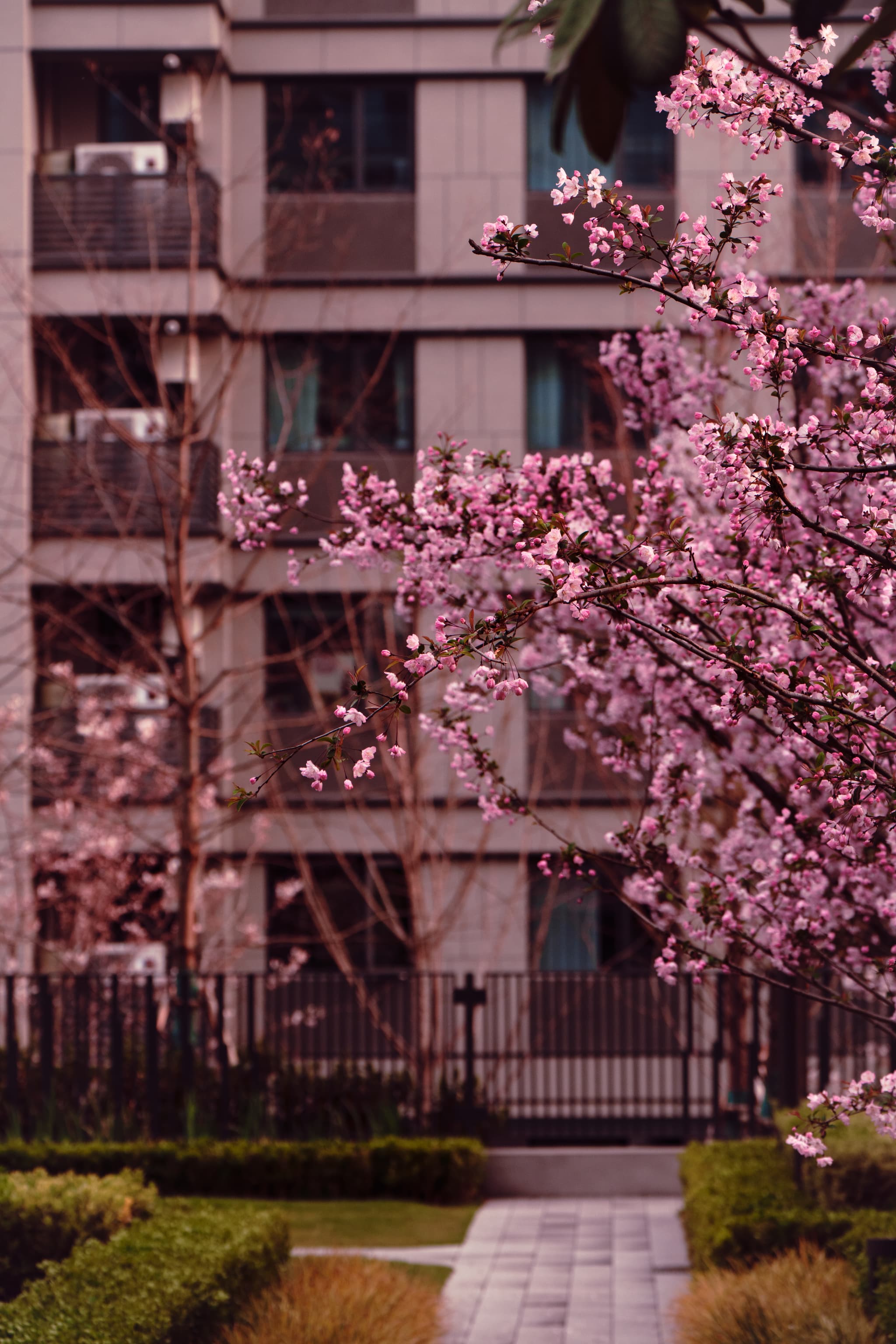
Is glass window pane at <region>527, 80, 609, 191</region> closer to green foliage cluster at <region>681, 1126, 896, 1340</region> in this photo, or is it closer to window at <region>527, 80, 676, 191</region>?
window at <region>527, 80, 676, 191</region>

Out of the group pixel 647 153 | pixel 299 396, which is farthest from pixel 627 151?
pixel 299 396

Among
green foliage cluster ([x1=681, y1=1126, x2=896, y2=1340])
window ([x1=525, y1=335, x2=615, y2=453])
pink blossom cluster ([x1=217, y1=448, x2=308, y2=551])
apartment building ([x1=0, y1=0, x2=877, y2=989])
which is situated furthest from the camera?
window ([x1=525, y1=335, x2=615, y2=453])

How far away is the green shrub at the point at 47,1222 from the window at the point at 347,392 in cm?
1343

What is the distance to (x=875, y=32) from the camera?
2.42 metres

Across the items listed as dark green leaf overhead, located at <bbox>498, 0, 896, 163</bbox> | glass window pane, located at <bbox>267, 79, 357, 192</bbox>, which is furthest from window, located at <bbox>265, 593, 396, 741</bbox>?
dark green leaf overhead, located at <bbox>498, 0, 896, 163</bbox>

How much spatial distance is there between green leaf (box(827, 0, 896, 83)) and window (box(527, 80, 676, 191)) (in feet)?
64.2

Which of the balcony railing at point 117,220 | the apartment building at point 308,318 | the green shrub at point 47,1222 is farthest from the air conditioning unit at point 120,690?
the green shrub at point 47,1222

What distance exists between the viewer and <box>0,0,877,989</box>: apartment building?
20.5m

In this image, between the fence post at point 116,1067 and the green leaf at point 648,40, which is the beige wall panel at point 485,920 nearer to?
the fence post at point 116,1067

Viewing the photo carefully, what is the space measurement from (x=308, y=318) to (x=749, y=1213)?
14.4 metres

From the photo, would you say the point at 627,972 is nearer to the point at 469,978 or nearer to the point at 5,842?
the point at 469,978

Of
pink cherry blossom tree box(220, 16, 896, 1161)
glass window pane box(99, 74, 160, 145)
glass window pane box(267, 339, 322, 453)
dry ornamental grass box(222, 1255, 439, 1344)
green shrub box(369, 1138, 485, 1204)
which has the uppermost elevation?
glass window pane box(99, 74, 160, 145)

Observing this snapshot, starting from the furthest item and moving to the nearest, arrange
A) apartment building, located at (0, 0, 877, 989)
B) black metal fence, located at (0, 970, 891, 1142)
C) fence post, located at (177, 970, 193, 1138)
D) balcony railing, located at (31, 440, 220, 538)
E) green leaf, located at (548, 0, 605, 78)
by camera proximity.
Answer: apartment building, located at (0, 0, 877, 989), balcony railing, located at (31, 440, 220, 538), fence post, located at (177, 970, 193, 1138), black metal fence, located at (0, 970, 891, 1142), green leaf, located at (548, 0, 605, 78)

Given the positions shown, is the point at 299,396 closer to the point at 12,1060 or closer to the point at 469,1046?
the point at 469,1046
